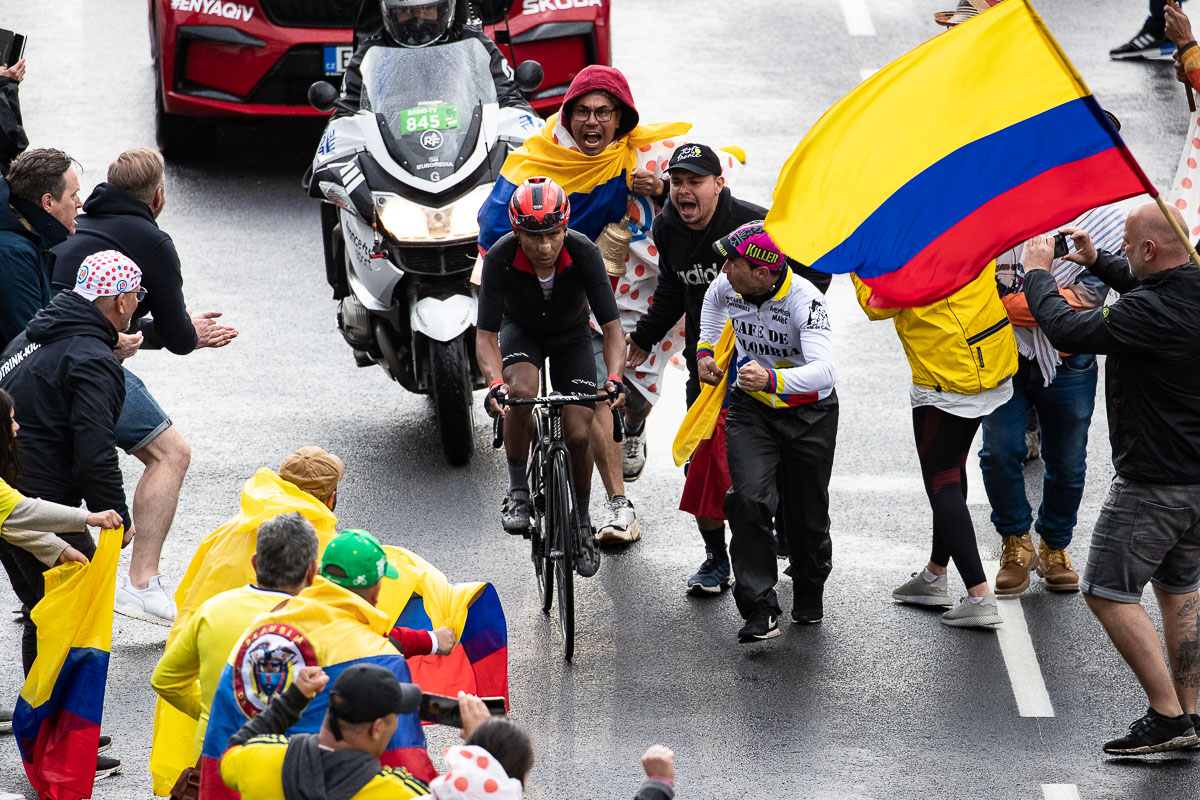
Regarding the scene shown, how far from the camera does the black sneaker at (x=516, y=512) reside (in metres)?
8.16

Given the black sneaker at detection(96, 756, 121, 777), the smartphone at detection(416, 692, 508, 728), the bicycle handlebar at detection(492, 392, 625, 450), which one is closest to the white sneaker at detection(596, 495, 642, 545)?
the bicycle handlebar at detection(492, 392, 625, 450)

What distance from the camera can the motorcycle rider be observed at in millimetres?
10336

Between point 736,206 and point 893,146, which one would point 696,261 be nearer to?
point 736,206

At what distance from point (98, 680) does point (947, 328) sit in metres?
3.92

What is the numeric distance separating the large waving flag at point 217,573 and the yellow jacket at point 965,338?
2.86 metres

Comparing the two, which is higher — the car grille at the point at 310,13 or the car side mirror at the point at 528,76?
the car side mirror at the point at 528,76

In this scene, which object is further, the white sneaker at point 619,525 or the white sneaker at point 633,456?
the white sneaker at point 633,456

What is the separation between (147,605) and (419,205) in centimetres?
297

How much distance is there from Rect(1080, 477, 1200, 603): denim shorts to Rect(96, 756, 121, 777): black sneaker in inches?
154

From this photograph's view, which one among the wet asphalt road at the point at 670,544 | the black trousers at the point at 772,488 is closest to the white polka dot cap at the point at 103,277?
the wet asphalt road at the point at 670,544

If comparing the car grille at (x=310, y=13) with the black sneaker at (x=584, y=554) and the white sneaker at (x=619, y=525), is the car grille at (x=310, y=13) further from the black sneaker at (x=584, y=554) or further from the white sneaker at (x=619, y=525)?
the black sneaker at (x=584, y=554)

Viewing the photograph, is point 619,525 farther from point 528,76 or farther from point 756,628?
point 528,76

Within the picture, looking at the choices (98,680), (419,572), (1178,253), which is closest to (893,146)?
(1178,253)

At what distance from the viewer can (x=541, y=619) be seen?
26.6 feet
